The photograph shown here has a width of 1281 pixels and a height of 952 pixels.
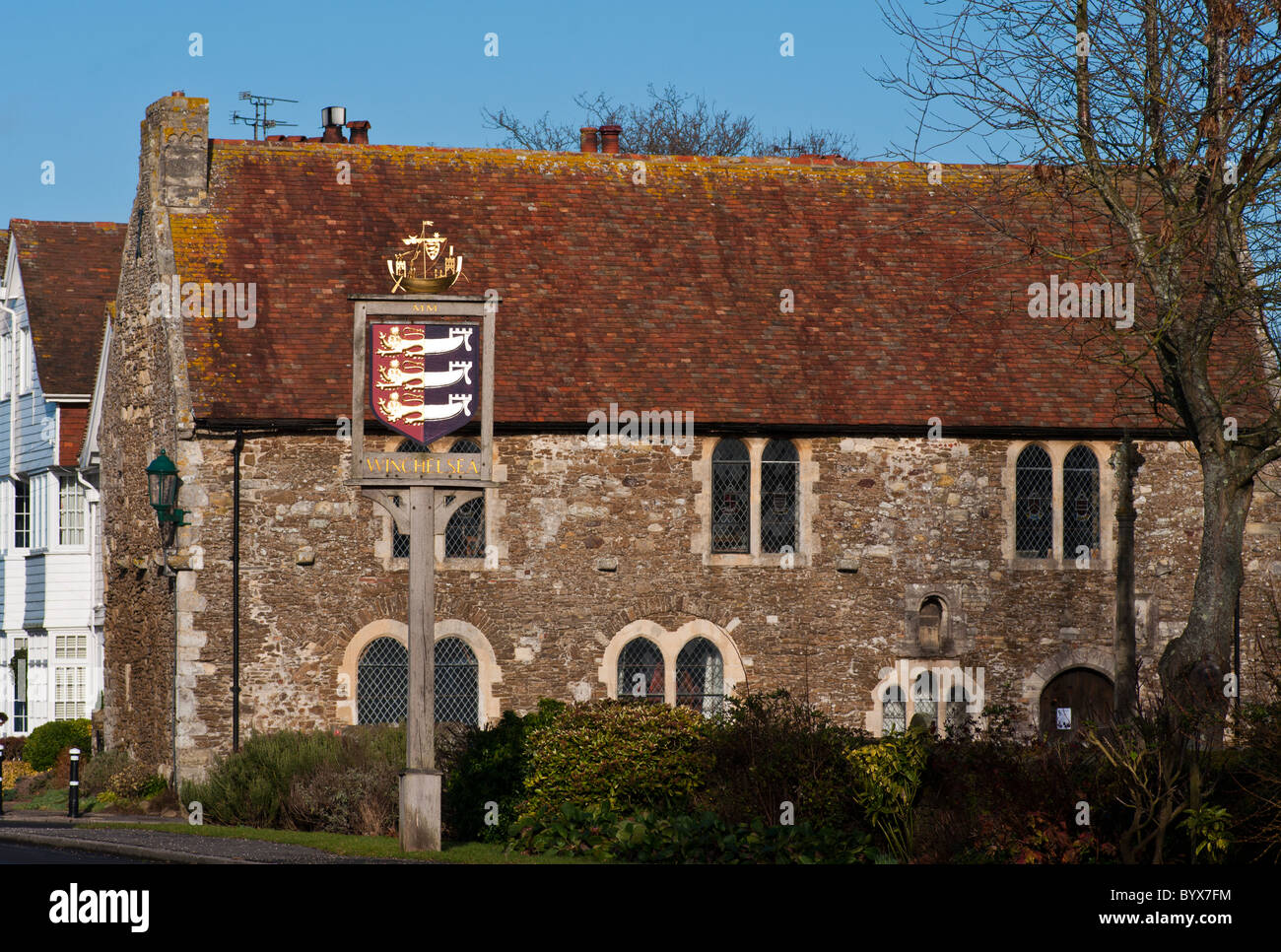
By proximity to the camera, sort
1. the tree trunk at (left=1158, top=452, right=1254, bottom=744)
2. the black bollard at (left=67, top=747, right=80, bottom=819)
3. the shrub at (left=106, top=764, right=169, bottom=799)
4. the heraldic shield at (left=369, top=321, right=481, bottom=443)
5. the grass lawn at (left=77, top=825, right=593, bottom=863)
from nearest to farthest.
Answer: the grass lawn at (left=77, top=825, right=593, bottom=863), the heraldic shield at (left=369, top=321, right=481, bottom=443), the tree trunk at (left=1158, top=452, right=1254, bottom=744), the black bollard at (left=67, top=747, right=80, bottom=819), the shrub at (left=106, top=764, right=169, bottom=799)

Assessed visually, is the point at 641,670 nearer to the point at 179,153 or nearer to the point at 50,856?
the point at 50,856

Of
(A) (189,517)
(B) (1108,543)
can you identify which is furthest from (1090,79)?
(A) (189,517)

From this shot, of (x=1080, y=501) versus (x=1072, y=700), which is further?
(x=1080, y=501)

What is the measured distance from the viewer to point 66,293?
32469 millimetres

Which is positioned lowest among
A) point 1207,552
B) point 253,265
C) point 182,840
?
→ point 182,840

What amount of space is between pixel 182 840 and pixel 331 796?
6.39ft

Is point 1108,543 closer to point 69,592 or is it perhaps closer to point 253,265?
point 253,265

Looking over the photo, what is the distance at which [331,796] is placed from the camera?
18547 millimetres

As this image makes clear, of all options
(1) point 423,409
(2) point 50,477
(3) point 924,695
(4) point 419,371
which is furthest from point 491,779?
(2) point 50,477

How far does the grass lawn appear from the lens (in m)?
15.2

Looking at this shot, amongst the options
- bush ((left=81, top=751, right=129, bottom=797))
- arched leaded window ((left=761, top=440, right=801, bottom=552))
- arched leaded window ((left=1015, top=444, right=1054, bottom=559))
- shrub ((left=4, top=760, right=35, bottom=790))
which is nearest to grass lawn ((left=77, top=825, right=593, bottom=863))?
bush ((left=81, top=751, right=129, bottom=797))

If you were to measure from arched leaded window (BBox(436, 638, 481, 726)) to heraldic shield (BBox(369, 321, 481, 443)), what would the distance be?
7182mm

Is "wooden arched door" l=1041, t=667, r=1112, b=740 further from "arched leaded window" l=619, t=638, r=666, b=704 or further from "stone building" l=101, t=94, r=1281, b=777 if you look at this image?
"arched leaded window" l=619, t=638, r=666, b=704

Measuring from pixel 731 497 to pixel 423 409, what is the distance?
835 cm
